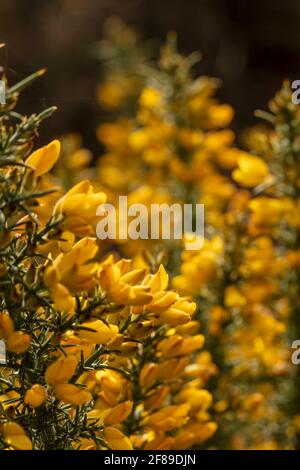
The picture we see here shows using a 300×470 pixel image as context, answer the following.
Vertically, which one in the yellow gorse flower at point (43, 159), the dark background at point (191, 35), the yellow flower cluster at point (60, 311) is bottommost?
the yellow flower cluster at point (60, 311)

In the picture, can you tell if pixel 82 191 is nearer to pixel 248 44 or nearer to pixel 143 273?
pixel 143 273

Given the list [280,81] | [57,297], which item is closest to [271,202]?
[57,297]

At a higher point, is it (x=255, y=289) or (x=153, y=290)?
(x=255, y=289)

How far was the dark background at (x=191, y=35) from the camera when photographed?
576 cm

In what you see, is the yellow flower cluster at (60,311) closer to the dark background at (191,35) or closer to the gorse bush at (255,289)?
the gorse bush at (255,289)

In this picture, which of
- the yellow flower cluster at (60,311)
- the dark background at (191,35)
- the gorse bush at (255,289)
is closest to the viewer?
the yellow flower cluster at (60,311)

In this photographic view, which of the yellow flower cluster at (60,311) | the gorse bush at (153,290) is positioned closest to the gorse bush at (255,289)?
the gorse bush at (153,290)

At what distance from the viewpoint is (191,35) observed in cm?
600

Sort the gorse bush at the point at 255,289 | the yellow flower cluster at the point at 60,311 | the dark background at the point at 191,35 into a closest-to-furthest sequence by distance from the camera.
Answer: the yellow flower cluster at the point at 60,311 → the gorse bush at the point at 255,289 → the dark background at the point at 191,35

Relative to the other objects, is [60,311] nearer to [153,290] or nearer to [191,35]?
[153,290]

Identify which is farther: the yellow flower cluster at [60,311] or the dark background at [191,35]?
the dark background at [191,35]

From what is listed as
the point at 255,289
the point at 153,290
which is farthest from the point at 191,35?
the point at 153,290

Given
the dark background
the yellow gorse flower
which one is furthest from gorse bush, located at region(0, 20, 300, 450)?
the dark background

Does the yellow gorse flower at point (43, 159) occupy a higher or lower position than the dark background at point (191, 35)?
lower
